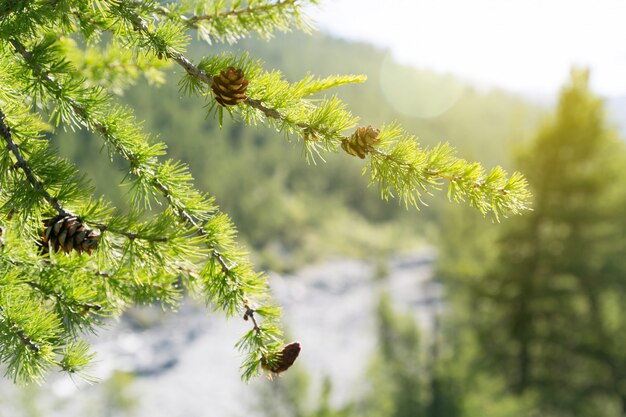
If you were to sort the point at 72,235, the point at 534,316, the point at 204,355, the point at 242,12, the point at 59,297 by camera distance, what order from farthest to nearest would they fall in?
the point at 204,355 < the point at 534,316 < the point at 242,12 < the point at 59,297 < the point at 72,235

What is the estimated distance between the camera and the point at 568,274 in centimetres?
1458

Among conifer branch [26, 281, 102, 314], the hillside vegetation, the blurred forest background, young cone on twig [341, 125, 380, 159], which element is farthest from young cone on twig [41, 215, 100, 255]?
the hillside vegetation

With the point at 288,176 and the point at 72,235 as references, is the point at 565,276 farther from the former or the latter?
the point at 288,176

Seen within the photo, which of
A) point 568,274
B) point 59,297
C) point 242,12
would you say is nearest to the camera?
point 59,297

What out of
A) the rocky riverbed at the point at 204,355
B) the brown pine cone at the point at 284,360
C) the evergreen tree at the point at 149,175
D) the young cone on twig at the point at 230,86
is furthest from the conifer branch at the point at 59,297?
the rocky riverbed at the point at 204,355

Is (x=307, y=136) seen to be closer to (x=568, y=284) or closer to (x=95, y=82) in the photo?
(x=95, y=82)

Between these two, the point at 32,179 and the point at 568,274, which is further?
the point at 568,274

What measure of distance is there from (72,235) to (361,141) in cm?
95

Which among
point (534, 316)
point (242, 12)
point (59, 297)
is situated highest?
point (242, 12)

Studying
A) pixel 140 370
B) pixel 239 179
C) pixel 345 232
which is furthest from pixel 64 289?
pixel 345 232

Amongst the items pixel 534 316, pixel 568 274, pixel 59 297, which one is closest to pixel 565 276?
pixel 568 274

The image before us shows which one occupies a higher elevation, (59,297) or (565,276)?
(59,297)

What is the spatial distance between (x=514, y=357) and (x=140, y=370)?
743 inches

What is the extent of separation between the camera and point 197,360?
90.9 feet
